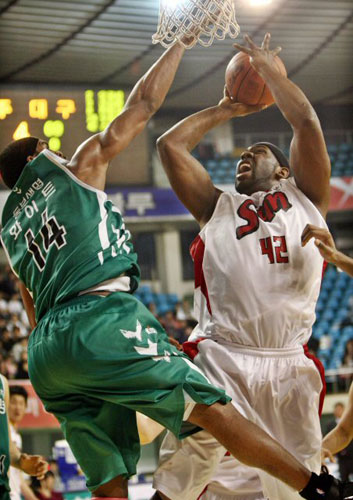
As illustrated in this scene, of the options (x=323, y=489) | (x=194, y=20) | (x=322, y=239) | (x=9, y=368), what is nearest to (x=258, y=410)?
(x=323, y=489)

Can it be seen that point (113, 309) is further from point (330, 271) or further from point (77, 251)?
point (330, 271)

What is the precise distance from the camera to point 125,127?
3.53m

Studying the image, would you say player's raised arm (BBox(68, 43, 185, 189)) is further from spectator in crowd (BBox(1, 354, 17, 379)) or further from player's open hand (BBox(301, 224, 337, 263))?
spectator in crowd (BBox(1, 354, 17, 379))

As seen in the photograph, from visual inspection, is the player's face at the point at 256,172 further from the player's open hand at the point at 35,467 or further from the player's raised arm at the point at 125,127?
the player's open hand at the point at 35,467

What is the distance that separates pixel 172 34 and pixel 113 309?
62.5 inches

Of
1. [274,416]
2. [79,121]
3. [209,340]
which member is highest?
[79,121]

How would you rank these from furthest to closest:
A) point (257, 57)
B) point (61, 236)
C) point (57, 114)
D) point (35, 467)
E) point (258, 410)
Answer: point (57, 114)
point (35, 467)
point (257, 57)
point (258, 410)
point (61, 236)

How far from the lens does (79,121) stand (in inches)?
416

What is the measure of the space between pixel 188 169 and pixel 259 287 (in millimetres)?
705

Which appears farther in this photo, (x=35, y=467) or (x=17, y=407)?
(x=17, y=407)

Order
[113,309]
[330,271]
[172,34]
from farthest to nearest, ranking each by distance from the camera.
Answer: [330,271]
[172,34]
[113,309]

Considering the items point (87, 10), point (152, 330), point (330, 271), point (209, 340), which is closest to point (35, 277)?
point (152, 330)

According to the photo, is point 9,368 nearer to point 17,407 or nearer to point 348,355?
point 17,407

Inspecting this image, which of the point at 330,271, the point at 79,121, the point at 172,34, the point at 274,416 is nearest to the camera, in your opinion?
the point at 274,416
